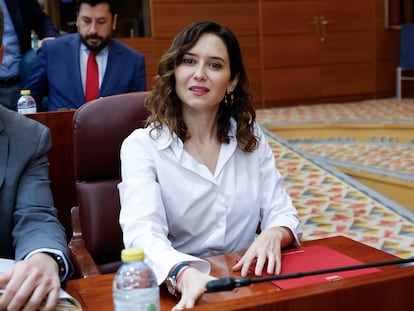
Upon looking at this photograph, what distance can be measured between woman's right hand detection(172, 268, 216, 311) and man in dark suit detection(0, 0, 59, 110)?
2660 mm

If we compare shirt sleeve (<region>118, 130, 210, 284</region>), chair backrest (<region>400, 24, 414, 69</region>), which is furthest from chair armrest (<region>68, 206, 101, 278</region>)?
chair backrest (<region>400, 24, 414, 69</region>)

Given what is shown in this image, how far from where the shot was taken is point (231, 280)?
36.2 inches

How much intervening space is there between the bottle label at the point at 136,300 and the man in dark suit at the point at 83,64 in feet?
8.90

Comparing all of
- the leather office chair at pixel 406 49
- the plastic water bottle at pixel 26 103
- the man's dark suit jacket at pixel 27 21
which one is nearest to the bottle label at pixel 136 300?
the plastic water bottle at pixel 26 103

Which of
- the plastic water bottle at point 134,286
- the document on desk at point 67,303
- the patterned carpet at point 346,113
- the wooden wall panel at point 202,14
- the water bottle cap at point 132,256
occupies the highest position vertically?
the wooden wall panel at point 202,14

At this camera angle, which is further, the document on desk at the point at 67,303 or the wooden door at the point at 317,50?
the wooden door at the point at 317,50

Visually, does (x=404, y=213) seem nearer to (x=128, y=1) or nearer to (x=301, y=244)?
(x=301, y=244)

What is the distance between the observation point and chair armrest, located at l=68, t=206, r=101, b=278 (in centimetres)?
169

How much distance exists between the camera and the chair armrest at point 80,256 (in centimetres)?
169

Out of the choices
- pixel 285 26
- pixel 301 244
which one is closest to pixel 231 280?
pixel 301 244

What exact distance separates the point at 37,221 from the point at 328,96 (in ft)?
24.1

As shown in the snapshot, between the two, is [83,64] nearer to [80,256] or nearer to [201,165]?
[80,256]

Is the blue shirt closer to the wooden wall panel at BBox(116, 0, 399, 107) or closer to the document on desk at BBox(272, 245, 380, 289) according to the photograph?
the document on desk at BBox(272, 245, 380, 289)

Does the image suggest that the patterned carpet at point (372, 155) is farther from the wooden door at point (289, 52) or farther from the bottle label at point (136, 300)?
the bottle label at point (136, 300)
